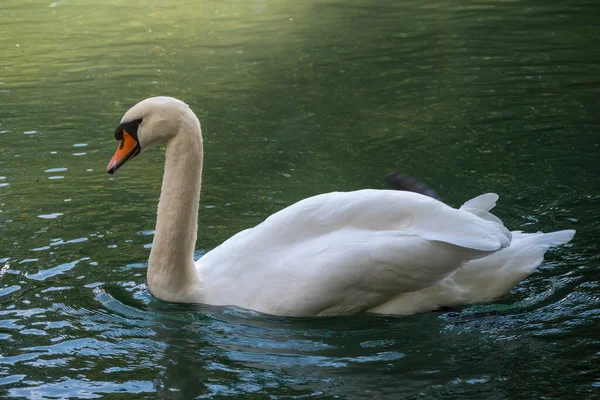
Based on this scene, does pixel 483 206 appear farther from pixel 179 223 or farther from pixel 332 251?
pixel 179 223

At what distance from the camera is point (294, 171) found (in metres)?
8.95

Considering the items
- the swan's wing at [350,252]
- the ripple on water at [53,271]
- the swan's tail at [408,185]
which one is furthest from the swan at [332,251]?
the swan's tail at [408,185]

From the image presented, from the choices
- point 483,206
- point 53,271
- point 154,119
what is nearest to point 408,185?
point 483,206

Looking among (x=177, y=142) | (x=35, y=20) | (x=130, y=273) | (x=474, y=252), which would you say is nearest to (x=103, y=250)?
(x=130, y=273)

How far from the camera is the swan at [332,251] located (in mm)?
5367

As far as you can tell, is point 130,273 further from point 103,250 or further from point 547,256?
point 547,256

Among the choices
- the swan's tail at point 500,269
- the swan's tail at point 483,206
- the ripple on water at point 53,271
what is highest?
the swan's tail at point 483,206

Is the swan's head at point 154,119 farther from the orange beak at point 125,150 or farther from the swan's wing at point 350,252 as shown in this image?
the swan's wing at point 350,252

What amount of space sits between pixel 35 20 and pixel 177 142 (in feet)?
48.6

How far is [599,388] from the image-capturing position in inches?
183

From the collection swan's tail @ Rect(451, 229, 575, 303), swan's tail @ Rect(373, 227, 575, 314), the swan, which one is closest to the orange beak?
the swan

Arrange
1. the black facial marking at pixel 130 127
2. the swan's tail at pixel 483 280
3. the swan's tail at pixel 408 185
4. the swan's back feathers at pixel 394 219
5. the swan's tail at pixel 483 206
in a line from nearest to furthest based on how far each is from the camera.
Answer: the swan's back feathers at pixel 394 219
the swan's tail at pixel 483 280
the swan's tail at pixel 483 206
the black facial marking at pixel 130 127
the swan's tail at pixel 408 185

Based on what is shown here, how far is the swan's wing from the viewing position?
536cm

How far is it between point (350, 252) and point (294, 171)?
3.64 m
